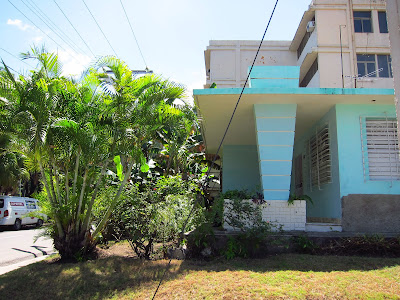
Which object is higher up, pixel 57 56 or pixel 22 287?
pixel 57 56

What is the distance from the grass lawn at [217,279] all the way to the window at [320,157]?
342 cm

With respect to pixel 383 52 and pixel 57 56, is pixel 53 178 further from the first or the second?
pixel 383 52

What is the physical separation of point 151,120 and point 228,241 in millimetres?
3113

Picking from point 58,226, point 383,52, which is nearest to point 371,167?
point 58,226

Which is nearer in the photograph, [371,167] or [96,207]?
[96,207]

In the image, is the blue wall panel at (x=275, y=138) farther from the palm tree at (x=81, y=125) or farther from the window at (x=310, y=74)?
the window at (x=310, y=74)

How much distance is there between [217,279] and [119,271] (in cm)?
192

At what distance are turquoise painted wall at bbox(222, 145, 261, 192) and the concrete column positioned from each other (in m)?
4.93

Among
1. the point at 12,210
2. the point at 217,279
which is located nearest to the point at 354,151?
the point at 217,279

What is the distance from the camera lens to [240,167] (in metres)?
13.8

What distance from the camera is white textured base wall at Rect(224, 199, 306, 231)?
8242mm

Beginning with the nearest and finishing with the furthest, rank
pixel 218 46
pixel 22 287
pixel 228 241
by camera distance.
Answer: pixel 22 287 → pixel 228 241 → pixel 218 46

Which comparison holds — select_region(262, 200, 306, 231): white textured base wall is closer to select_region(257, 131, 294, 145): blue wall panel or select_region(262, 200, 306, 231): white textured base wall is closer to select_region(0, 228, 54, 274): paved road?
select_region(257, 131, 294, 145): blue wall panel

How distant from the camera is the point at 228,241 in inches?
290
